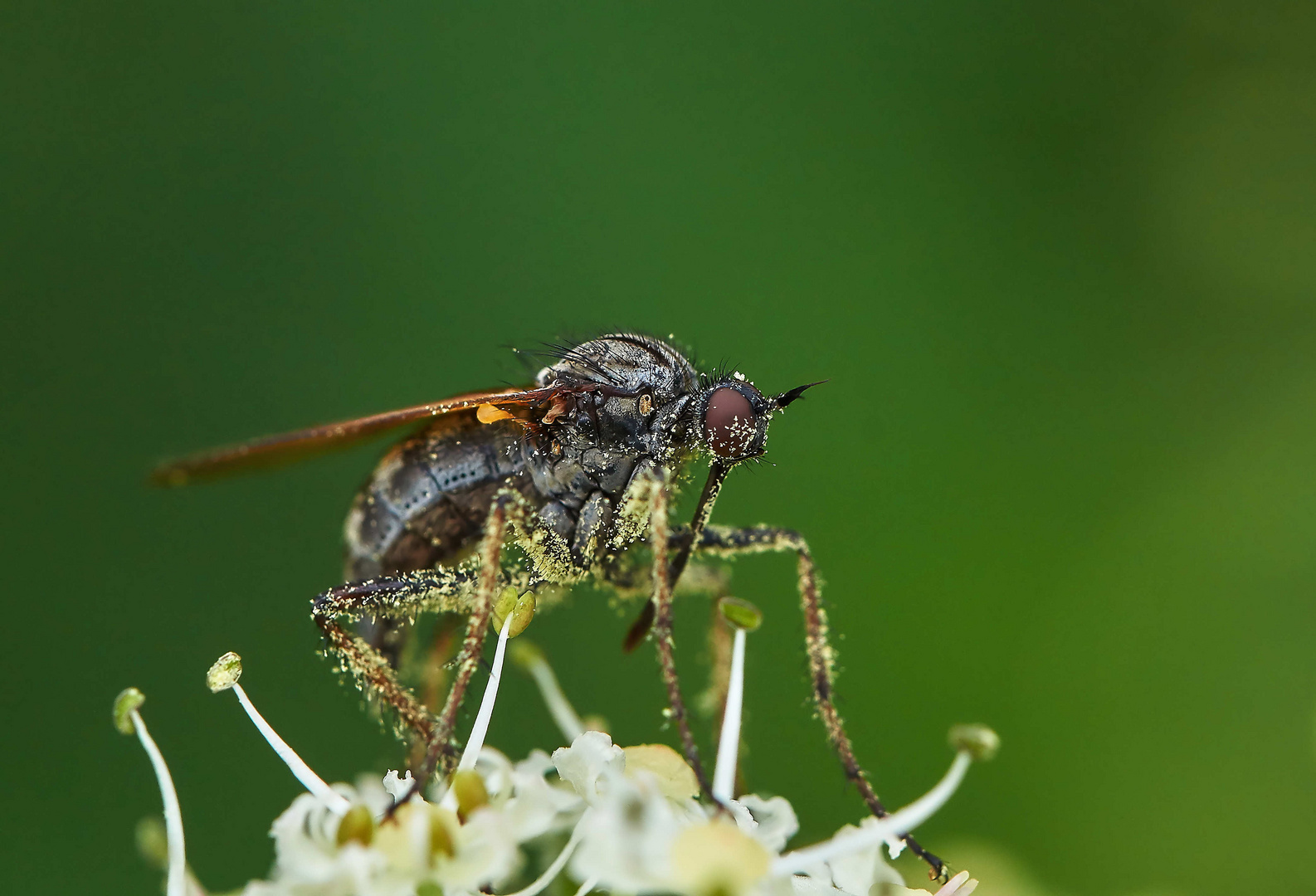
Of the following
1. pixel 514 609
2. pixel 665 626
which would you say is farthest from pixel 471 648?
pixel 665 626

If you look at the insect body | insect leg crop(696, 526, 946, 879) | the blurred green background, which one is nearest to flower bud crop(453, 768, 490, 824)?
the insect body

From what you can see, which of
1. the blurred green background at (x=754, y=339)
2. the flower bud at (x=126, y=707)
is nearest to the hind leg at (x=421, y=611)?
the flower bud at (x=126, y=707)

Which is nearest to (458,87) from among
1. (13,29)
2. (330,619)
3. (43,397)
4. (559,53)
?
(559,53)

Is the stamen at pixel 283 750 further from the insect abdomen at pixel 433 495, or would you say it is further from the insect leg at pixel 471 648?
the insect abdomen at pixel 433 495

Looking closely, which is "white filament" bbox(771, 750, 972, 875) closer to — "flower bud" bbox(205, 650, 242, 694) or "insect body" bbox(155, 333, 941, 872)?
"insect body" bbox(155, 333, 941, 872)

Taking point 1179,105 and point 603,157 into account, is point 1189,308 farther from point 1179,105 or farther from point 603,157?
point 603,157

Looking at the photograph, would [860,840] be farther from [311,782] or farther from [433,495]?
[433,495]

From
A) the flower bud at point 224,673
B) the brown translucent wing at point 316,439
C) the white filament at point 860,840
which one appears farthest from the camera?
the brown translucent wing at point 316,439
